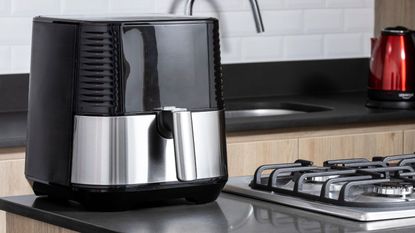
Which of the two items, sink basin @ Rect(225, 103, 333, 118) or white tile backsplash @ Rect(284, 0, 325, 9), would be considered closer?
sink basin @ Rect(225, 103, 333, 118)

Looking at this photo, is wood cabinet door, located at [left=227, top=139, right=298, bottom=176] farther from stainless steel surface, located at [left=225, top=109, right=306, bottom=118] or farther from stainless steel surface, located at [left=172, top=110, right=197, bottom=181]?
stainless steel surface, located at [left=172, top=110, right=197, bottom=181]

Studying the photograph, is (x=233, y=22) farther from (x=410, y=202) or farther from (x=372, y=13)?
(x=410, y=202)

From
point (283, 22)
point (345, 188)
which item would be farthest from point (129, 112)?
point (283, 22)

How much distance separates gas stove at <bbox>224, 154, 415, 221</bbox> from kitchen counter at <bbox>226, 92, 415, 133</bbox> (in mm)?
1336

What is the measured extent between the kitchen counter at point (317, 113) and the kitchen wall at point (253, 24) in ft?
0.64

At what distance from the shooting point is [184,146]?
1778 millimetres

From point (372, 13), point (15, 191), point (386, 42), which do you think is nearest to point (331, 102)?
point (386, 42)

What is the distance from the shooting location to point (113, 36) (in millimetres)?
1837

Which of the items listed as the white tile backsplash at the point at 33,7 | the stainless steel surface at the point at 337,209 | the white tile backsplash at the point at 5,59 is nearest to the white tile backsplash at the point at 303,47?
the white tile backsplash at the point at 33,7

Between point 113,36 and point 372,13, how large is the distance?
2.78m

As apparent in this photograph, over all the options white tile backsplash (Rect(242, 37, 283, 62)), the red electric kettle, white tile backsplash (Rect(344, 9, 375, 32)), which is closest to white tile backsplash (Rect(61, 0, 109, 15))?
white tile backsplash (Rect(242, 37, 283, 62))

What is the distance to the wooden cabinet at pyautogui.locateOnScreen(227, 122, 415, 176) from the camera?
342 centimetres

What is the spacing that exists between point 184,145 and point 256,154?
66.1 inches

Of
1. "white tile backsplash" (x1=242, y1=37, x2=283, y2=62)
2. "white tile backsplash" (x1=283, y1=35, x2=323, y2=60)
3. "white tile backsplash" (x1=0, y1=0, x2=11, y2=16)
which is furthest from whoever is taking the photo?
"white tile backsplash" (x1=283, y1=35, x2=323, y2=60)
